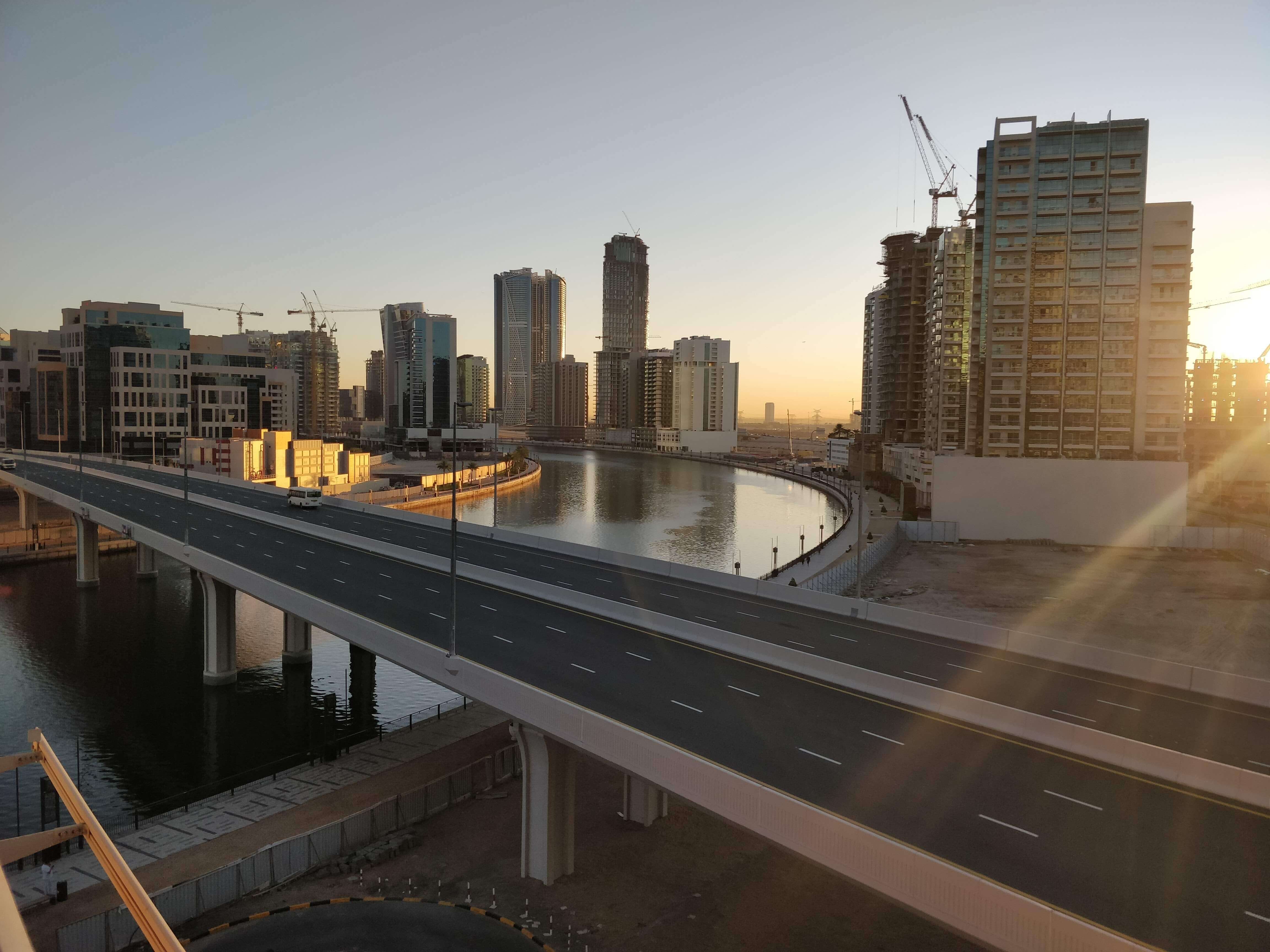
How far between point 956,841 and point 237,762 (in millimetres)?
30984

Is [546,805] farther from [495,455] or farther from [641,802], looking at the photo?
[495,455]

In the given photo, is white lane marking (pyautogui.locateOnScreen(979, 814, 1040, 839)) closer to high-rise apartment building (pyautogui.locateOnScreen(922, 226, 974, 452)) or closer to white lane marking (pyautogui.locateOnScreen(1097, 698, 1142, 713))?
white lane marking (pyautogui.locateOnScreen(1097, 698, 1142, 713))

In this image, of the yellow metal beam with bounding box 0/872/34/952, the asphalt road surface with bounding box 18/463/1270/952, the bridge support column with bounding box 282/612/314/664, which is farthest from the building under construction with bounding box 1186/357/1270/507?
the yellow metal beam with bounding box 0/872/34/952

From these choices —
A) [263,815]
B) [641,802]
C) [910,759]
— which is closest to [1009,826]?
[910,759]

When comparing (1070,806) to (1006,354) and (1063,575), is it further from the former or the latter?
(1006,354)

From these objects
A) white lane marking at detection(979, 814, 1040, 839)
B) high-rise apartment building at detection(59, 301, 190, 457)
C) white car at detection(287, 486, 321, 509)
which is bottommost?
white lane marking at detection(979, 814, 1040, 839)

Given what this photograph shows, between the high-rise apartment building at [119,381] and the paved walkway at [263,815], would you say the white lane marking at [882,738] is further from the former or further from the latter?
the high-rise apartment building at [119,381]

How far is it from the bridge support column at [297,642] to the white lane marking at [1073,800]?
137ft

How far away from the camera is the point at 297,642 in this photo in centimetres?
4853

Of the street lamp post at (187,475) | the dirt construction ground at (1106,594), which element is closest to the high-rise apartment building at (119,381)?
the street lamp post at (187,475)

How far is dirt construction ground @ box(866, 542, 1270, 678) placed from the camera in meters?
46.2

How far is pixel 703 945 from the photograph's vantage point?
19375mm

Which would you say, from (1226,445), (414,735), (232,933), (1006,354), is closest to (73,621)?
(414,735)

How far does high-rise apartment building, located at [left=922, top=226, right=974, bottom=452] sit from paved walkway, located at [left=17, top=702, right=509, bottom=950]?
11379 centimetres
